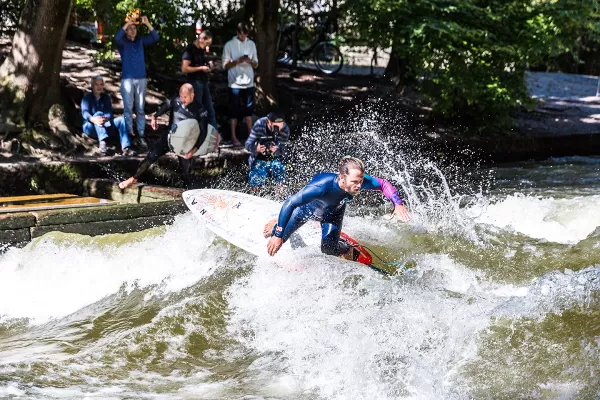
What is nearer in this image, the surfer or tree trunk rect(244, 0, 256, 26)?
the surfer

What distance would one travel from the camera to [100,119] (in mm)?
12625

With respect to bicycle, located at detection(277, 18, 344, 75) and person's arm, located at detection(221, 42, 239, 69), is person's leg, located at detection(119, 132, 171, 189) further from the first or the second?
bicycle, located at detection(277, 18, 344, 75)

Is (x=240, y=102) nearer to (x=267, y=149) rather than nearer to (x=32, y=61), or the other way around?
(x=32, y=61)

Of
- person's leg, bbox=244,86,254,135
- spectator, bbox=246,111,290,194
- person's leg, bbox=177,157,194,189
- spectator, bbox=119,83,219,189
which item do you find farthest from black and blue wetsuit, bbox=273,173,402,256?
person's leg, bbox=244,86,254,135

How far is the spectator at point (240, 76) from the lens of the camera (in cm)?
1398

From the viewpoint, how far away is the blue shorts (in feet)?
35.8

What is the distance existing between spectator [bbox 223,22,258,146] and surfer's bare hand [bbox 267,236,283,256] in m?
6.39

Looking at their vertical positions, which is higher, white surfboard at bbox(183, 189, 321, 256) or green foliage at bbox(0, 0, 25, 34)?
green foliage at bbox(0, 0, 25, 34)

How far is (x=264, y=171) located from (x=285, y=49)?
9921 millimetres

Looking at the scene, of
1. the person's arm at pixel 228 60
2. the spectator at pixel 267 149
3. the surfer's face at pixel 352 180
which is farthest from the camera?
the person's arm at pixel 228 60

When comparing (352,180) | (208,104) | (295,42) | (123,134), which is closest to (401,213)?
(352,180)

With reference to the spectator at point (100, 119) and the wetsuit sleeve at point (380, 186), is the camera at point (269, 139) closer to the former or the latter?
the spectator at point (100, 119)

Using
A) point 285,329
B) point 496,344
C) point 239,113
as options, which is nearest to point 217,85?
point 239,113

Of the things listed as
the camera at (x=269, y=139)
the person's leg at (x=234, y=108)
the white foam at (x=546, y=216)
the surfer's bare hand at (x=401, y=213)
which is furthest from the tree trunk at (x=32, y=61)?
the surfer's bare hand at (x=401, y=213)
